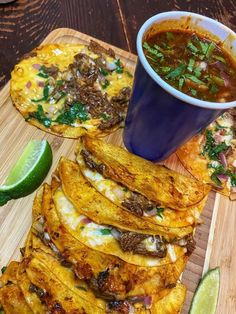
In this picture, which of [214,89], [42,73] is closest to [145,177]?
[214,89]

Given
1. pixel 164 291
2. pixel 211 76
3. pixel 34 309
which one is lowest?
pixel 164 291

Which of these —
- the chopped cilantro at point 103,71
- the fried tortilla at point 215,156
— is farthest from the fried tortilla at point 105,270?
the chopped cilantro at point 103,71

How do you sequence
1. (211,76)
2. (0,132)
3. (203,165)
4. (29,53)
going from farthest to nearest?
1. (29,53)
2. (203,165)
3. (0,132)
4. (211,76)

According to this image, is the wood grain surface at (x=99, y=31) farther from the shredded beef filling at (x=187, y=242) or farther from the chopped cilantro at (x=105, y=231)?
the chopped cilantro at (x=105, y=231)

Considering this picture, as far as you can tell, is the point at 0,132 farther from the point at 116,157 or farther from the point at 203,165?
the point at 203,165

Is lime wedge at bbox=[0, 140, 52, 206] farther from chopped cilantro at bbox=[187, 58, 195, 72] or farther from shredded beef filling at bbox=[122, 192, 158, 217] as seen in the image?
chopped cilantro at bbox=[187, 58, 195, 72]

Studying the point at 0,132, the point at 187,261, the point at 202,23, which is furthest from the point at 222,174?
the point at 0,132

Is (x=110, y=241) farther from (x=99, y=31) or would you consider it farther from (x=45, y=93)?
(x=99, y=31)
